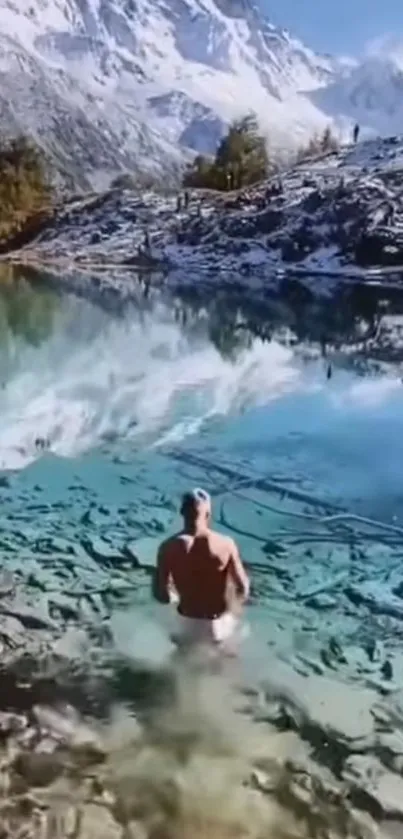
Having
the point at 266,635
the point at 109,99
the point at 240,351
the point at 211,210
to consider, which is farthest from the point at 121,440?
the point at 109,99

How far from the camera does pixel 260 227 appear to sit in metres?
18.8

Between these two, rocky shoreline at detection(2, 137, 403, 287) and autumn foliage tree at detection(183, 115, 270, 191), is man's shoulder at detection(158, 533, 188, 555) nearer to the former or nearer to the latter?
rocky shoreline at detection(2, 137, 403, 287)

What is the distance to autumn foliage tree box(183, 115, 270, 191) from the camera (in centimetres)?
1881

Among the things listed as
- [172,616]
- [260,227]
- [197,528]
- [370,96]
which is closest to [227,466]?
[172,616]

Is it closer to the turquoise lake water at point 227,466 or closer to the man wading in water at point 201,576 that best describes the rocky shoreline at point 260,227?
the turquoise lake water at point 227,466

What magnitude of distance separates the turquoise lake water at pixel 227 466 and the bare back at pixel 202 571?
22 centimetres

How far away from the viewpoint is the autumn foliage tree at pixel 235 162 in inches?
741

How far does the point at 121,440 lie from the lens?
17.0 feet

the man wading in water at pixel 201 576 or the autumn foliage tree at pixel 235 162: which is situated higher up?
the autumn foliage tree at pixel 235 162

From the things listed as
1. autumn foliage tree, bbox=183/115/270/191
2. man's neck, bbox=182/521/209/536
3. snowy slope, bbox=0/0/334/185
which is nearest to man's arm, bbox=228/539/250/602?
man's neck, bbox=182/521/209/536

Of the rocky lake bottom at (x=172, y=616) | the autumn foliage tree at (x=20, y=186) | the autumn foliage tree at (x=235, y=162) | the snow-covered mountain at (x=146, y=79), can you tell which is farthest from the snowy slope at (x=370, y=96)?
the rocky lake bottom at (x=172, y=616)

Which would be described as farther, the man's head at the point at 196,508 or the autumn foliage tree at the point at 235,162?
the autumn foliage tree at the point at 235,162

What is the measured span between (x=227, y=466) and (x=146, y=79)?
63.1 ft

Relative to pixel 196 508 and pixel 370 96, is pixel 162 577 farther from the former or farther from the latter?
pixel 370 96
